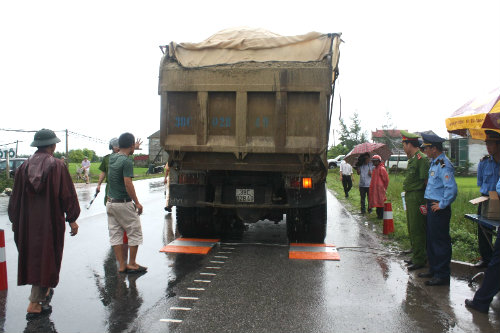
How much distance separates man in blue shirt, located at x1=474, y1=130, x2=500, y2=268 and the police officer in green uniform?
735mm

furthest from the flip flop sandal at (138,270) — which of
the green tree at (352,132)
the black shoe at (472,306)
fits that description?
the green tree at (352,132)

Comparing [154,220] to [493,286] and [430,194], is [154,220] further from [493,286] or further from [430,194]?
[493,286]

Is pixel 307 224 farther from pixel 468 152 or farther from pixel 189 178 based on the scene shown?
pixel 468 152

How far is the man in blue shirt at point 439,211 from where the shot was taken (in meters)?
4.99

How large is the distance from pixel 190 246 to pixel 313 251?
210 centimetres

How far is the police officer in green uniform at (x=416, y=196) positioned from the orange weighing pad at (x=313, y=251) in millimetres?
1205

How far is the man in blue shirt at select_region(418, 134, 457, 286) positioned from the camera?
16.4 feet

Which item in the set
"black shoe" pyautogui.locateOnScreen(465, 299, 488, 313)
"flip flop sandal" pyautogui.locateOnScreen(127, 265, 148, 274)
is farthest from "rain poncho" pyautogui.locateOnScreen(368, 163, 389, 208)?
"flip flop sandal" pyautogui.locateOnScreen(127, 265, 148, 274)

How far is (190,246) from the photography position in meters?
7.07

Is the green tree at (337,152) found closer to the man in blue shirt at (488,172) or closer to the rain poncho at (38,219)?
the man in blue shirt at (488,172)

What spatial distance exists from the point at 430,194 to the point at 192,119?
3.52m

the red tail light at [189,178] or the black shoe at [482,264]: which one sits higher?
the red tail light at [189,178]

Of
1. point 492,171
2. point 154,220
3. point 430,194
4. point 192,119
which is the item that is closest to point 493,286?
point 430,194

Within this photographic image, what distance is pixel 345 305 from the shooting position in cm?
438
